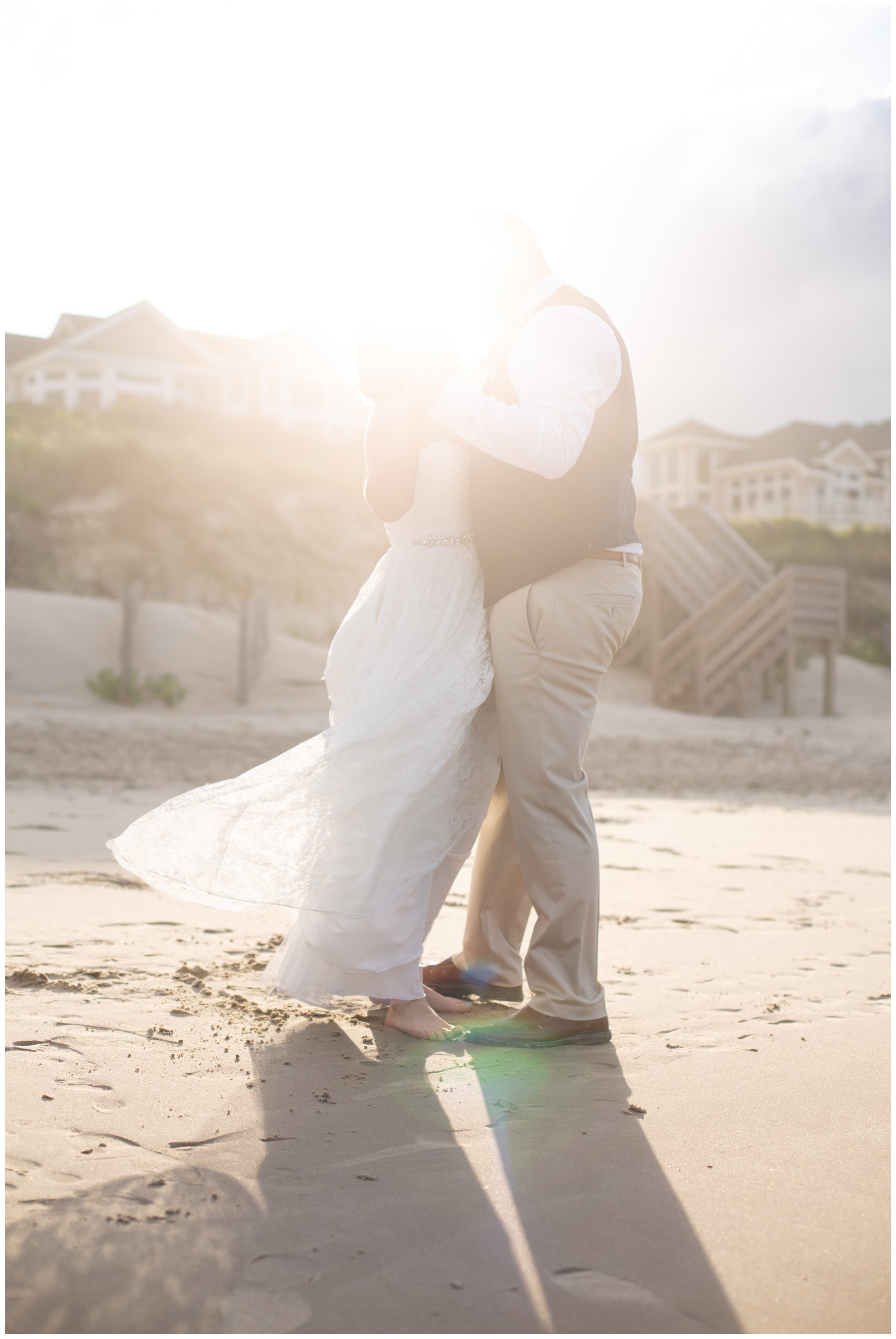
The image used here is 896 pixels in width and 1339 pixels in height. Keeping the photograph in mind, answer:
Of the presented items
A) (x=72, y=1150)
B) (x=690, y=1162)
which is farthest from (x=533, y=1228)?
(x=72, y=1150)

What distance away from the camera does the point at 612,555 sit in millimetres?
2543

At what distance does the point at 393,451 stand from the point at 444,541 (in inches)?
10.4

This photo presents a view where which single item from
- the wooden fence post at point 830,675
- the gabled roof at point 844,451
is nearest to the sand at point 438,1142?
the wooden fence post at point 830,675

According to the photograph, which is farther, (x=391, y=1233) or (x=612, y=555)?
(x=612, y=555)

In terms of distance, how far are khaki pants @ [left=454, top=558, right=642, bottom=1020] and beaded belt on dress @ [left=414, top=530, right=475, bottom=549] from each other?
187 mm

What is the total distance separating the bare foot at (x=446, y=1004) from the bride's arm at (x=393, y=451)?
123 centimetres

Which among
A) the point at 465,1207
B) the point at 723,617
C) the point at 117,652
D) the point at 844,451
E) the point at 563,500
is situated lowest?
the point at 465,1207

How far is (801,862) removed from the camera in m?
5.09

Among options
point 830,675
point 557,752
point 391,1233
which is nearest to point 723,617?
point 830,675

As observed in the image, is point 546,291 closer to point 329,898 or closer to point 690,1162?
point 329,898

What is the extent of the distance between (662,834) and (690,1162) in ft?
13.4

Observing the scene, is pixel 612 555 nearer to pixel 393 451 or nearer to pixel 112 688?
pixel 393 451

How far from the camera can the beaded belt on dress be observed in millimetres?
2598

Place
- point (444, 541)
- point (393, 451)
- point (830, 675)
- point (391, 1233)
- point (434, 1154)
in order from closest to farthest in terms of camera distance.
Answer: point (391, 1233), point (434, 1154), point (393, 451), point (444, 541), point (830, 675)
